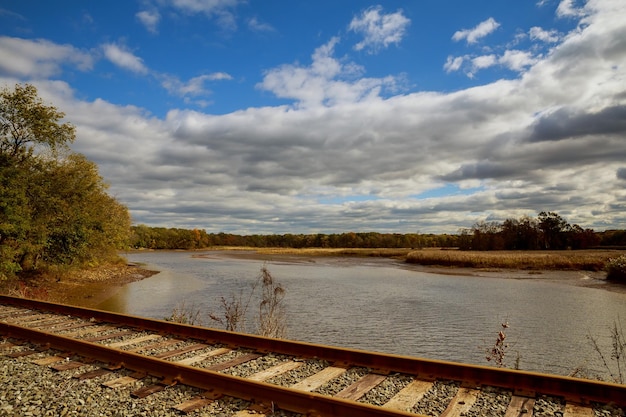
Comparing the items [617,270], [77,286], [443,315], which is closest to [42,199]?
[77,286]

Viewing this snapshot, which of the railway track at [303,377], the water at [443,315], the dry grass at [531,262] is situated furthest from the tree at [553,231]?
the railway track at [303,377]

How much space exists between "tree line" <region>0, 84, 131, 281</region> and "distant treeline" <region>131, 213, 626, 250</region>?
44.5 feet

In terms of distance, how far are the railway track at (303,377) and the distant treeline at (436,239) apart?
37355 mm

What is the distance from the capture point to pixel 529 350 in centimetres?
1222

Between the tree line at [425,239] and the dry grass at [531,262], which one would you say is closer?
the dry grass at [531,262]

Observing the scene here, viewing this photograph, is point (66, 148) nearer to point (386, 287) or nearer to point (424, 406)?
point (386, 287)

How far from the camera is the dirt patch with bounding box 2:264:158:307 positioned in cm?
2252

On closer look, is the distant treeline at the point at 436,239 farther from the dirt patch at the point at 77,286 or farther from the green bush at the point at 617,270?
the green bush at the point at 617,270

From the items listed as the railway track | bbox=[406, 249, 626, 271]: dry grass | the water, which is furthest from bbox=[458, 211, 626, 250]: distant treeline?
the railway track

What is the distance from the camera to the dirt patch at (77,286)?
22516 millimetres

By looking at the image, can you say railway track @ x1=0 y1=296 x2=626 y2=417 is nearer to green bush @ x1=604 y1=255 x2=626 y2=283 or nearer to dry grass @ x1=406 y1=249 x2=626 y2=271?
green bush @ x1=604 y1=255 x2=626 y2=283

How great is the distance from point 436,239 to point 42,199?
122 meters

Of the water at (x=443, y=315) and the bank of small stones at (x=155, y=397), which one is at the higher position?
the bank of small stones at (x=155, y=397)

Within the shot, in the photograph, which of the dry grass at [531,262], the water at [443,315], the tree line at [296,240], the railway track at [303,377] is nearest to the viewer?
the railway track at [303,377]
